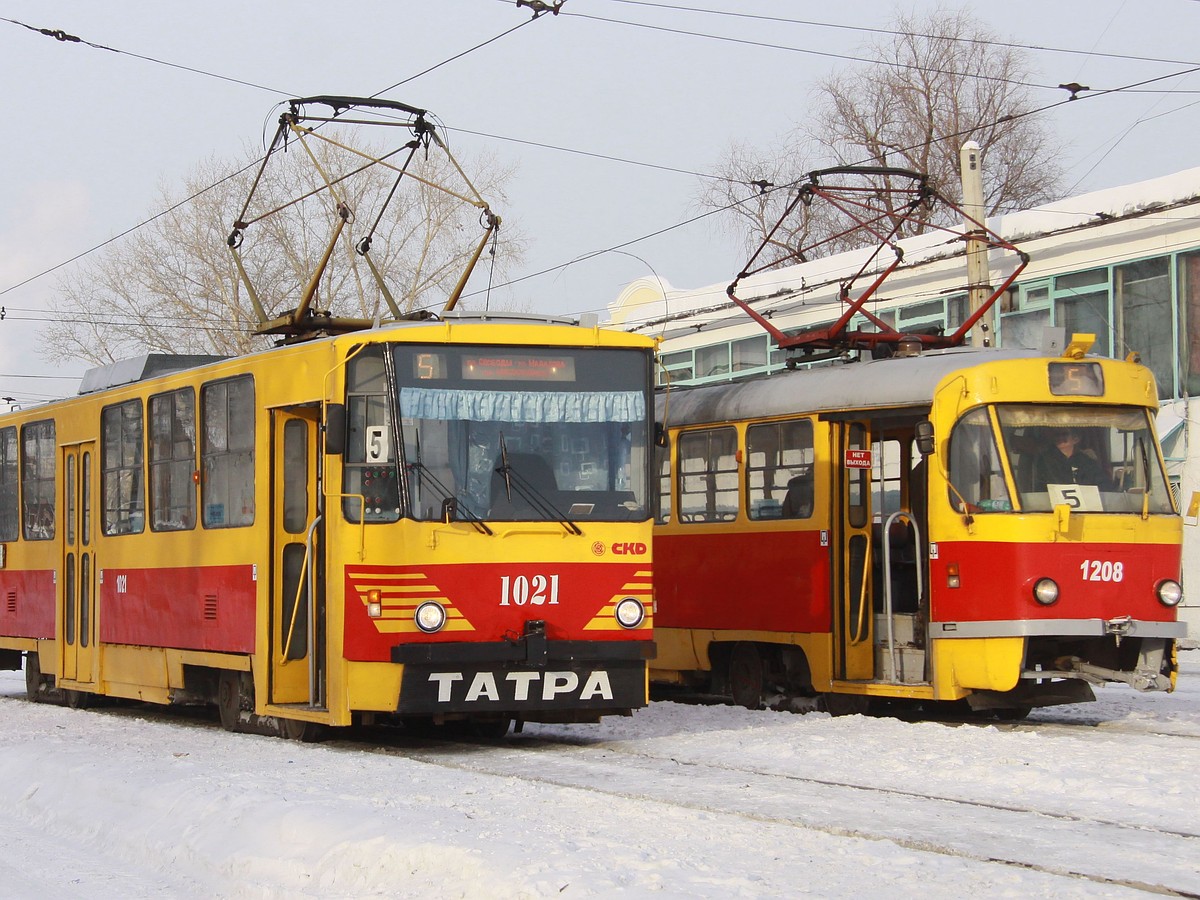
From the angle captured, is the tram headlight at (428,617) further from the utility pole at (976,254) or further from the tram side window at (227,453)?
the utility pole at (976,254)

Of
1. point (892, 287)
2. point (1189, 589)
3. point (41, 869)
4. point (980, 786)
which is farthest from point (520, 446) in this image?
point (892, 287)

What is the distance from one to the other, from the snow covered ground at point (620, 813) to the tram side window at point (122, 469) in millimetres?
2400

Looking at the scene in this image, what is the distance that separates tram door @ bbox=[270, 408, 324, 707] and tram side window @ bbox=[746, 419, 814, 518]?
4660 millimetres

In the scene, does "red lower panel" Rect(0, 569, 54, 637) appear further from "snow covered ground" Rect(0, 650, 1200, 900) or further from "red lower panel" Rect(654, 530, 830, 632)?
"red lower panel" Rect(654, 530, 830, 632)

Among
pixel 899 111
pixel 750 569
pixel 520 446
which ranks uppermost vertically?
pixel 899 111

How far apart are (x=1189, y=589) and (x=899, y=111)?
2337cm

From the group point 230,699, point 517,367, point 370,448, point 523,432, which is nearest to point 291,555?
point 370,448

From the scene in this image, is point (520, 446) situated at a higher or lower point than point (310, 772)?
higher

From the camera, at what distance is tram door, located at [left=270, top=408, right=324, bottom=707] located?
13.1 m

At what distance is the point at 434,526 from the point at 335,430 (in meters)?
0.94

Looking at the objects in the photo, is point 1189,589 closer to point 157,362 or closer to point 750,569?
point 750,569

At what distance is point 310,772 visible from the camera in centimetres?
1091

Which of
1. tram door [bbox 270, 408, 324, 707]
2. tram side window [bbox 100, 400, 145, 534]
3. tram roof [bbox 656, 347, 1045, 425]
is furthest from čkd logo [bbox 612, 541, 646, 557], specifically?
tram side window [bbox 100, 400, 145, 534]

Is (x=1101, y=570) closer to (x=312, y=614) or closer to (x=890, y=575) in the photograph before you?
(x=890, y=575)
